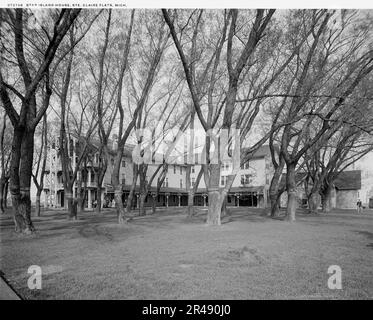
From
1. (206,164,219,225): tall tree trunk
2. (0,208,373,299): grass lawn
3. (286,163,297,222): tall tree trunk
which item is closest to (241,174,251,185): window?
(286,163,297,222): tall tree trunk

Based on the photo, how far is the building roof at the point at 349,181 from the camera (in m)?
45.9

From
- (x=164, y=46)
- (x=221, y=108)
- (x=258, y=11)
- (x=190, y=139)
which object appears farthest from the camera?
(x=190, y=139)

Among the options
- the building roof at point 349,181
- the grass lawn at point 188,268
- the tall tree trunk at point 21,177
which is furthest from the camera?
the building roof at point 349,181

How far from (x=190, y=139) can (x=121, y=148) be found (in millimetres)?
6607

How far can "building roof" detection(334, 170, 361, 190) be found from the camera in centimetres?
4588

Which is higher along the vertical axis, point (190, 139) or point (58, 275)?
point (190, 139)

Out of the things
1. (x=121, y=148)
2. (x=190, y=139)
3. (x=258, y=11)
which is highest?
(x=258, y=11)

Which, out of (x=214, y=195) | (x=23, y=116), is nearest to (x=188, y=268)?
(x=214, y=195)

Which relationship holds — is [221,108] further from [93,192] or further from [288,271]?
[93,192]

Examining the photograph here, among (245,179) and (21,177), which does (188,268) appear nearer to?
(21,177)

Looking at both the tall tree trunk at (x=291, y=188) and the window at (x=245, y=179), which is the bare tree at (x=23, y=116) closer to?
the tall tree trunk at (x=291, y=188)

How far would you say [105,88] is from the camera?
52.9ft

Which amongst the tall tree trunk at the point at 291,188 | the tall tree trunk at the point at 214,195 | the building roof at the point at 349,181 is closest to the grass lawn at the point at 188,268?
the tall tree trunk at the point at 214,195
